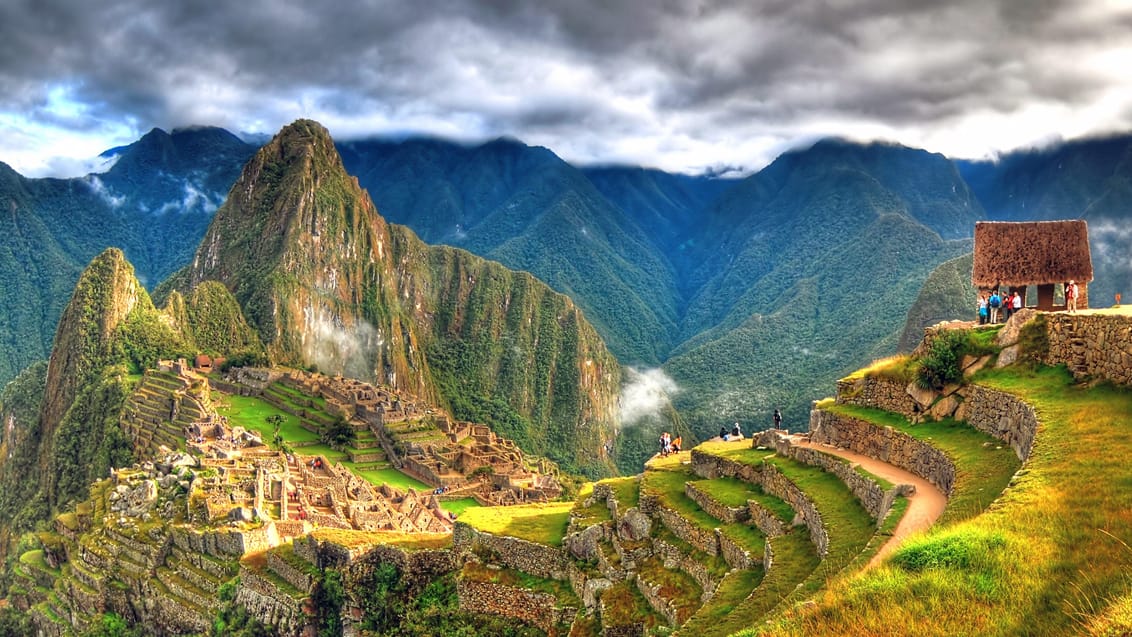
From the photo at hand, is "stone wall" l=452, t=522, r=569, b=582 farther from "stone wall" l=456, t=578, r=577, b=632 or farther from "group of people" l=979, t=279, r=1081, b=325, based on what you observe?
"group of people" l=979, t=279, r=1081, b=325

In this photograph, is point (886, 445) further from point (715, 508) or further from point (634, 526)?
point (634, 526)

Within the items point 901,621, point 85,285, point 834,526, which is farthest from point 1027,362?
point 85,285

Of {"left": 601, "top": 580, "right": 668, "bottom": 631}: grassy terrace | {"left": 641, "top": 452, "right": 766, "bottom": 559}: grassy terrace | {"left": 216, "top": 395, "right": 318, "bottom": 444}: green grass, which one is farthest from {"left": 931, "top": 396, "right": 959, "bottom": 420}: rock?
{"left": 216, "top": 395, "right": 318, "bottom": 444}: green grass

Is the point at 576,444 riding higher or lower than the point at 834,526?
lower

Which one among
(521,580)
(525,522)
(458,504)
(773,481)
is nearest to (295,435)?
(458,504)

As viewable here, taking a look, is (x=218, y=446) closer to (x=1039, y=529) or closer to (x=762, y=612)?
(x=762, y=612)

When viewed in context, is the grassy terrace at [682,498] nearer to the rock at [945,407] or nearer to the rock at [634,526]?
the rock at [634,526]
